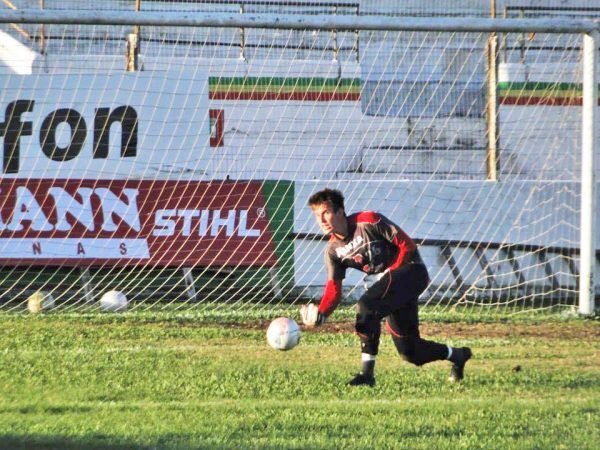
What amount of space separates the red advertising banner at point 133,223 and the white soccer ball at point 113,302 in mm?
643

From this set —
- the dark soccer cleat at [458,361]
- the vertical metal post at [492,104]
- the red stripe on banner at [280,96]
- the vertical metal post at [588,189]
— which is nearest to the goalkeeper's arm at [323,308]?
the dark soccer cleat at [458,361]

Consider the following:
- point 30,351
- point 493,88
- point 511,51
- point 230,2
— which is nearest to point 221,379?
point 30,351

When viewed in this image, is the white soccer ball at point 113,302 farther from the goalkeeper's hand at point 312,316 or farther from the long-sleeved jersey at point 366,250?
the goalkeeper's hand at point 312,316

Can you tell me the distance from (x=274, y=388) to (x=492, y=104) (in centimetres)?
638

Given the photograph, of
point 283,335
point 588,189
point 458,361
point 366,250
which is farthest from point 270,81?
point 458,361

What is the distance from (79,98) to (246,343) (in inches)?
174

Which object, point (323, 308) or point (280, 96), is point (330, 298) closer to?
point (323, 308)

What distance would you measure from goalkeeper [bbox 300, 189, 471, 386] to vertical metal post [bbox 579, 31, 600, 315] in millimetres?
3951

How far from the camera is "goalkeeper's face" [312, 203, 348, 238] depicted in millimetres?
7879

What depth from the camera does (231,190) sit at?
1301cm

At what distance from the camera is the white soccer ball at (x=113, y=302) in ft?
40.0

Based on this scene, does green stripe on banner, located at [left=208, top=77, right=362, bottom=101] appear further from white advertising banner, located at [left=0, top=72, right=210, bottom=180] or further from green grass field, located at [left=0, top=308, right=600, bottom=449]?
green grass field, located at [left=0, top=308, right=600, bottom=449]

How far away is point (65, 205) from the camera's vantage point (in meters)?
12.7

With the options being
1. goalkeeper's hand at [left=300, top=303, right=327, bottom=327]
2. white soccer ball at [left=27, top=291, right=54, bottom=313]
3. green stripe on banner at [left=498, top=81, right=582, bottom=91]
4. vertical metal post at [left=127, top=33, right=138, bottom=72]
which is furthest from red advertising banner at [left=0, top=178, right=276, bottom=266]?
goalkeeper's hand at [left=300, top=303, right=327, bottom=327]
